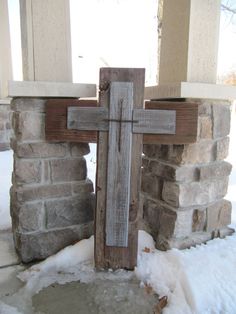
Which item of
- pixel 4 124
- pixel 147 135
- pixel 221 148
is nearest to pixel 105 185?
pixel 147 135

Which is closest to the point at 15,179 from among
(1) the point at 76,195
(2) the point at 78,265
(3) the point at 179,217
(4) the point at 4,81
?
(1) the point at 76,195

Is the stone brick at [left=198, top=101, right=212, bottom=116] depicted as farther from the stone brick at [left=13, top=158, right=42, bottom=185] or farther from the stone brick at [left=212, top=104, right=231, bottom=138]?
the stone brick at [left=13, top=158, right=42, bottom=185]

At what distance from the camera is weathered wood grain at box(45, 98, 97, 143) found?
1.80m

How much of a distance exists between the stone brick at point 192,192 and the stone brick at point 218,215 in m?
0.06

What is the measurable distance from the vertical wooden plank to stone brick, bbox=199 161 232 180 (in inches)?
18.2

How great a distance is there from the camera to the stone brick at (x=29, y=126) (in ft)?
6.15

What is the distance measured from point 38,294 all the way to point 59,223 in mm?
512

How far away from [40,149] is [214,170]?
1114 mm

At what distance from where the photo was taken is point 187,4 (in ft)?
5.78

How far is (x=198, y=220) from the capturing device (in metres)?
1.98

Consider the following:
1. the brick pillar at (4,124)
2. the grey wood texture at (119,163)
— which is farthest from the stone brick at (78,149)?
the brick pillar at (4,124)

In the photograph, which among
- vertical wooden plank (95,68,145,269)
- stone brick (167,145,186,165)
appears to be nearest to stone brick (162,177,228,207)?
stone brick (167,145,186,165)

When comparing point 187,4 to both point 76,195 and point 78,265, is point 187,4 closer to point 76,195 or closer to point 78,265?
point 76,195

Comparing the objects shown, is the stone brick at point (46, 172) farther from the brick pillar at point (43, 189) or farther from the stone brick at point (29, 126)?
the stone brick at point (29, 126)
